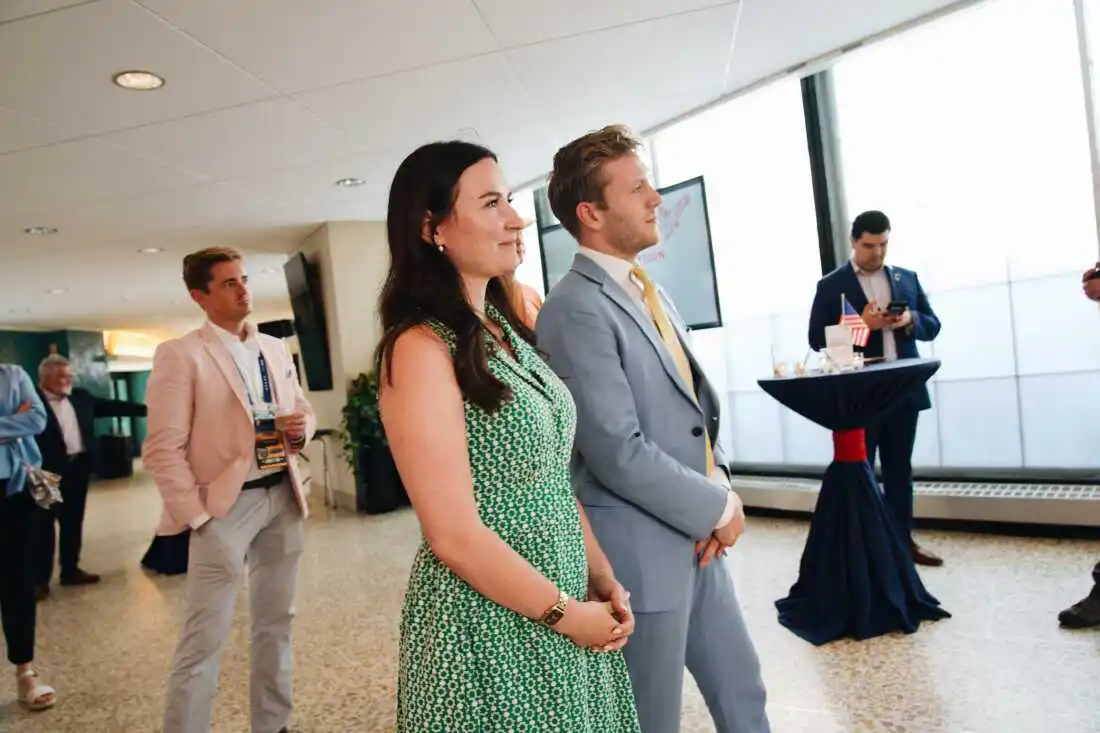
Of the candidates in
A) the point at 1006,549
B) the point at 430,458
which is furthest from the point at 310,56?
the point at 1006,549

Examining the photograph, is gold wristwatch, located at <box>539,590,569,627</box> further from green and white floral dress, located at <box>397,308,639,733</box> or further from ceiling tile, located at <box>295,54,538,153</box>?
ceiling tile, located at <box>295,54,538,153</box>

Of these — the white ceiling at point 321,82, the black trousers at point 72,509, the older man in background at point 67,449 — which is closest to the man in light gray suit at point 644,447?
the white ceiling at point 321,82

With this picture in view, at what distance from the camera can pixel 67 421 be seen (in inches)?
214

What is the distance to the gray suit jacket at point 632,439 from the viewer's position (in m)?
1.52

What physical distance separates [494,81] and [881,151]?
7.85 ft

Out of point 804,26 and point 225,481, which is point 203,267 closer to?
point 225,481

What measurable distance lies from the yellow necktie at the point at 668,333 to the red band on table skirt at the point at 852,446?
4.79 feet

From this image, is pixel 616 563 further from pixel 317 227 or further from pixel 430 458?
pixel 317 227

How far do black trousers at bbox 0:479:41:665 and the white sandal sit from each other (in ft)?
0.19

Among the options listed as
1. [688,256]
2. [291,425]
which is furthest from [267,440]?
[688,256]

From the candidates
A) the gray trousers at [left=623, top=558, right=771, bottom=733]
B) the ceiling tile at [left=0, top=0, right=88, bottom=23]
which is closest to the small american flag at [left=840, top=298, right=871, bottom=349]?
the gray trousers at [left=623, top=558, right=771, bottom=733]

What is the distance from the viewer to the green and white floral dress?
112 centimetres

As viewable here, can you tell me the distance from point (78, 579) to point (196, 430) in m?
4.10

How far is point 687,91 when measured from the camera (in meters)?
4.73
